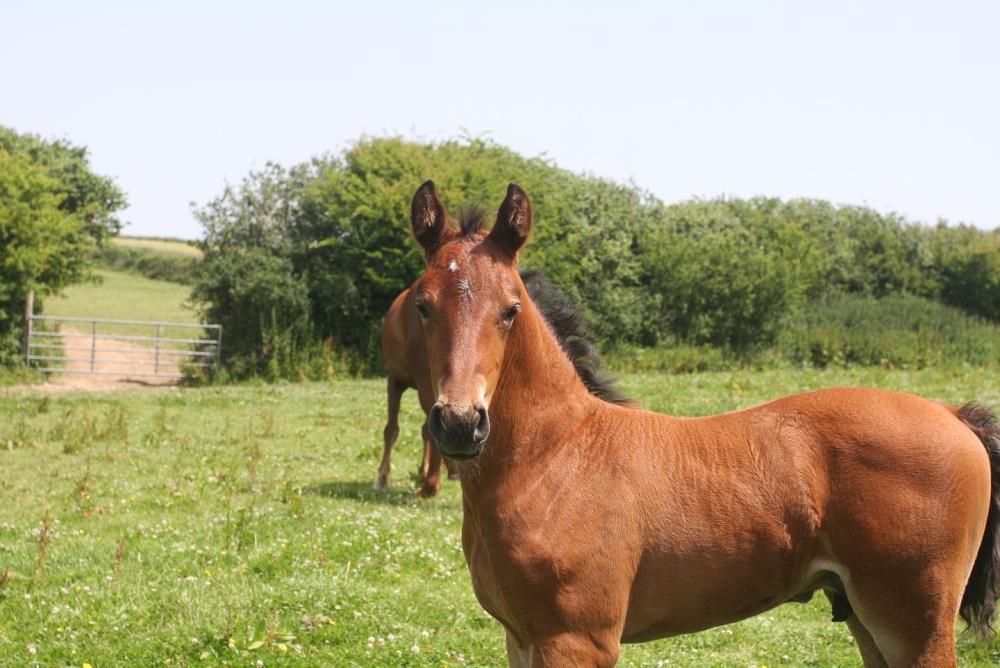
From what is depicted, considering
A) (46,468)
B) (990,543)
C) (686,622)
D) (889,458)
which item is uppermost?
(889,458)

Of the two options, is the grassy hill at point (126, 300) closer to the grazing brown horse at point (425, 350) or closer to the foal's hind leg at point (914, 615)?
the grazing brown horse at point (425, 350)

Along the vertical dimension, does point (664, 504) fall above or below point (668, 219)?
below

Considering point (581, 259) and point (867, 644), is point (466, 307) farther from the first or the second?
point (581, 259)

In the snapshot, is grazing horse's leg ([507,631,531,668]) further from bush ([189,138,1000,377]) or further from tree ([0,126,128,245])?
tree ([0,126,128,245])

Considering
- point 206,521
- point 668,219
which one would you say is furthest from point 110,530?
point 668,219

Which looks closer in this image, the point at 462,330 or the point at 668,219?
the point at 462,330

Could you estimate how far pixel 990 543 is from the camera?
457 centimetres

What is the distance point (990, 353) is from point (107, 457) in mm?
24197

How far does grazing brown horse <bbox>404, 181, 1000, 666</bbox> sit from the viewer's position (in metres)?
4.17

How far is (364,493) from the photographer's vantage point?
37.6 ft

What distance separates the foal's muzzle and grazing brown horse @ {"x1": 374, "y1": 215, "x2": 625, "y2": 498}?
105cm

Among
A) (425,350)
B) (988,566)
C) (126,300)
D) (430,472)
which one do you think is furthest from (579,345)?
(126,300)

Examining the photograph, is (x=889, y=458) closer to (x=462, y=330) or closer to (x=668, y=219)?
(x=462, y=330)

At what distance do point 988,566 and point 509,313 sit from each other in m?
2.56
